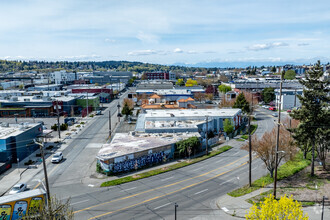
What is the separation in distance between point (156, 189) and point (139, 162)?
7875mm

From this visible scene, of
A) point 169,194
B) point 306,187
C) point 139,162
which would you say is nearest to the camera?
point 169,194

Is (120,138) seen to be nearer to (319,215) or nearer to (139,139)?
(139,139)

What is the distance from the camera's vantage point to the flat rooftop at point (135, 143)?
36344mm

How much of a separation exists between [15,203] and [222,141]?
123ft

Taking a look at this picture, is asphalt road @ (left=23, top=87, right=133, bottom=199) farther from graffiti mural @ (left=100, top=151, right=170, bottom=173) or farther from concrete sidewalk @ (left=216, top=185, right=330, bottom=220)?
concrete sidewalk @ (left=216, top=185, right=330, bottom=220)

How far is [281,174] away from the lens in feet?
108

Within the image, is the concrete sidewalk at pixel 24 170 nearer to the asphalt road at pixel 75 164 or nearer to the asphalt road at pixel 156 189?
the asphalt road at pixel 75 164

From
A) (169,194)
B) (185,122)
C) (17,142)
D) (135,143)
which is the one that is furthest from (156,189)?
(185,122)

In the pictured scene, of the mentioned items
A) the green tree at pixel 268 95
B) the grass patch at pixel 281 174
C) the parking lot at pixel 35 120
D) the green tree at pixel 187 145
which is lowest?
the grass patch at pixel 281 174

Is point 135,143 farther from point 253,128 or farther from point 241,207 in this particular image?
point 253,128

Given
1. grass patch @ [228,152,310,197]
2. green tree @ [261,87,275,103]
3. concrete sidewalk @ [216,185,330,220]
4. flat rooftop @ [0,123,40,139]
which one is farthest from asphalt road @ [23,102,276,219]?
green tree @ [261,87,275,103]

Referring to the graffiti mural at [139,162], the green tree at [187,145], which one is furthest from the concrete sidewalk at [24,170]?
the green tree at [187,145]

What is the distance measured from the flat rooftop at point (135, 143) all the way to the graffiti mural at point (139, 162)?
1140 mm

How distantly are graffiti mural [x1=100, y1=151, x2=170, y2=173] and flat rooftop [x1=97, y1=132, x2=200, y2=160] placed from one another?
1.14 metres
